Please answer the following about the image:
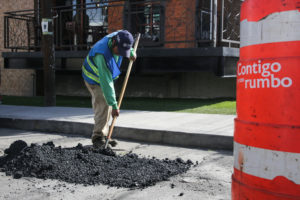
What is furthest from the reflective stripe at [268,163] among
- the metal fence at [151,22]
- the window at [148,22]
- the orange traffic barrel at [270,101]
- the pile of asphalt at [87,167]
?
the window at [148,22]

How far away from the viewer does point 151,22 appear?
11211mm

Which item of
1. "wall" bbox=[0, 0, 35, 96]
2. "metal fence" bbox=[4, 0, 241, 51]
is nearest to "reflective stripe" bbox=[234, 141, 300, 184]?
"metal fence" bbox=[4, 0, 241, 51]

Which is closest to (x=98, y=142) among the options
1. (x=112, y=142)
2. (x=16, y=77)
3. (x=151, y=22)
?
(x=112, y=142)

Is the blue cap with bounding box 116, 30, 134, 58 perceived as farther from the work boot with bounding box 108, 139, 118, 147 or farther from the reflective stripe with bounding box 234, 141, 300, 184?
the reflective stripe with bounding box 234, 141, 300, 184

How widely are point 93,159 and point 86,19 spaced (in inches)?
387

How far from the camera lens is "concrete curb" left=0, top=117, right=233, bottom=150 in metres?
5.03

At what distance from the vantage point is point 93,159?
4.02 meters


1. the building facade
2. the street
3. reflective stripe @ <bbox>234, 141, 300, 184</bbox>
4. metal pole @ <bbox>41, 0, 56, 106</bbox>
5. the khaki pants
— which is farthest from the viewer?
metal pole @ <bbox>41, 0, 56, 106</bbox>

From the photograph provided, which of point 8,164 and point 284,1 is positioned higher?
point 284,1

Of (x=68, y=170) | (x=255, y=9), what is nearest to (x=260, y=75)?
(x=255, y=9)

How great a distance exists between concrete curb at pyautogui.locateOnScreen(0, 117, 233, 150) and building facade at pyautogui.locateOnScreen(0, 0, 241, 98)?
301 cm

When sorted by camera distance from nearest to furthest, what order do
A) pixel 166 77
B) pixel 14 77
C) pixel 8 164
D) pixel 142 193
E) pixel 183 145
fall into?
1. pixel 142 193
2. pixel 8 164
3. pixel 183 145
4. pixel 166 77
5. pixel 14 77

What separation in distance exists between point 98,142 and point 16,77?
451 inches

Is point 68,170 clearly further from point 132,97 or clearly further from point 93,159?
point 132,97
